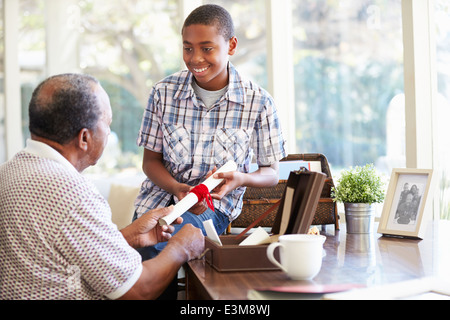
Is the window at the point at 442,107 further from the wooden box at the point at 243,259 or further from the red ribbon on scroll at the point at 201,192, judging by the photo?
the wooden box at the point at 243,259

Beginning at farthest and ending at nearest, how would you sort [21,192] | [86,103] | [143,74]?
[143,74] < [86,103] < [21,192]

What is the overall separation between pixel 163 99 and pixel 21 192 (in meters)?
1.03

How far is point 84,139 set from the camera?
144 cm

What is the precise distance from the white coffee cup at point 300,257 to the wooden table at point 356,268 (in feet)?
0.08

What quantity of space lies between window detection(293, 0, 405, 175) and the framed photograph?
4.17 feet

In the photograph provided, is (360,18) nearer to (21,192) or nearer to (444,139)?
(444,139)

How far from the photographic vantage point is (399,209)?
82.4 inches

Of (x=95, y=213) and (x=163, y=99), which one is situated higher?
(x=163, y=99)

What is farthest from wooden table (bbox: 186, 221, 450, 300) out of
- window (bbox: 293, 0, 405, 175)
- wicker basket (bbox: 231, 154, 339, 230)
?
window (bbox: 293, 0, 405, 175)

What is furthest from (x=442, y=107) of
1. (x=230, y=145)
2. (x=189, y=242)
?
(x=189, y=242)

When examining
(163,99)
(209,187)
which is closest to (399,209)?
(209,187)

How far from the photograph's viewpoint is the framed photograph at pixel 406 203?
2010 millimetres

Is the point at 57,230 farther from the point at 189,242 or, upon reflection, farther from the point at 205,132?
the point at 205,132

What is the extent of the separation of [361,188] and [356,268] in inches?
26.8
